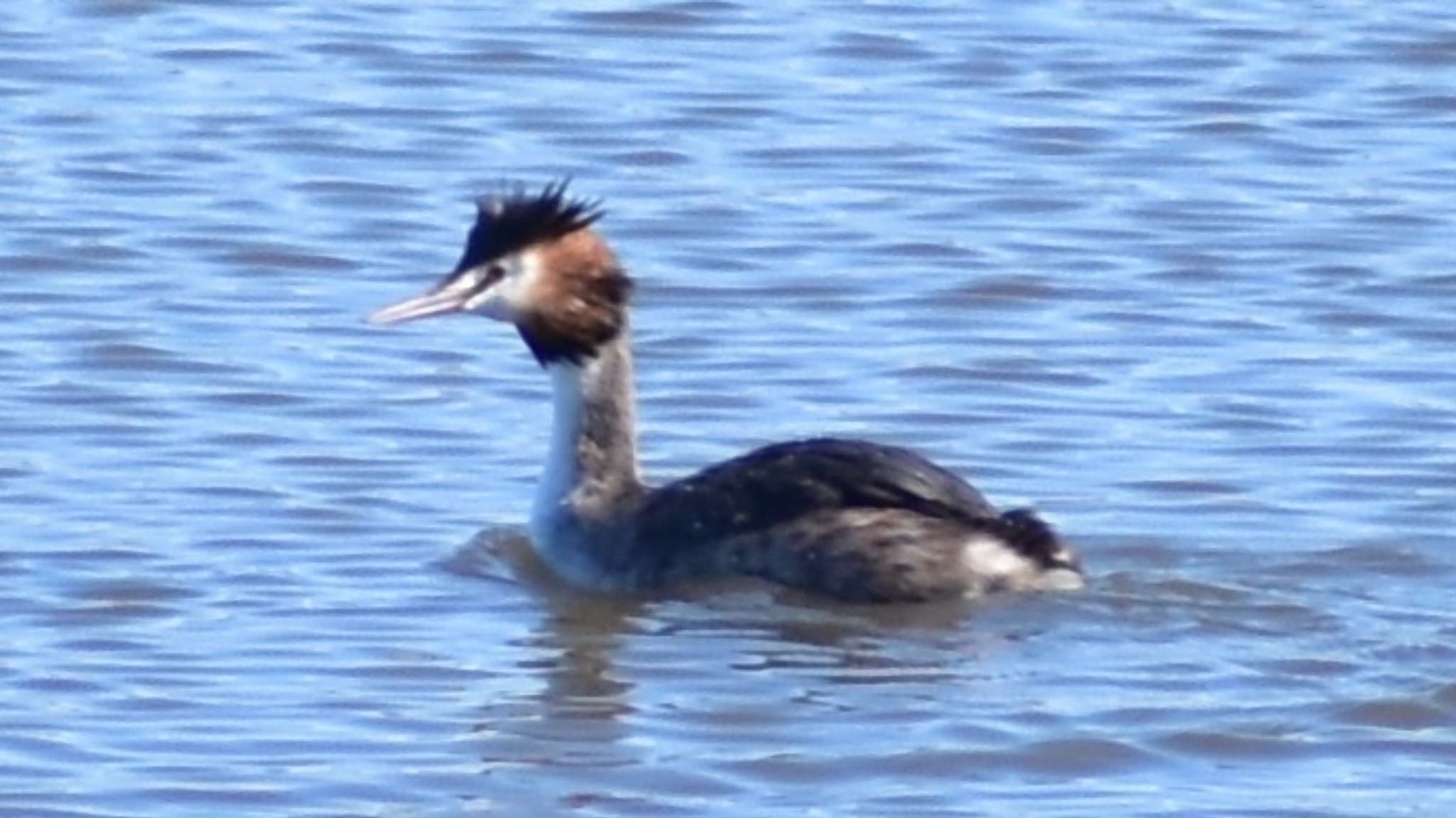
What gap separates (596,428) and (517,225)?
1.88 feet

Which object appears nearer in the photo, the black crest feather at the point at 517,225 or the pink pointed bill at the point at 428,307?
the pink pointed bill at the point at 428,307

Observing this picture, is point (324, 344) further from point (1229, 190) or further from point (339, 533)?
point (1229, 190)

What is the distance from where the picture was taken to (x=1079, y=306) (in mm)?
13320

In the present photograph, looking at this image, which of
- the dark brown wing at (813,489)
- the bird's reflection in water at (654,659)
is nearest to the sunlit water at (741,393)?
the bird's reflection in water at (654,659)

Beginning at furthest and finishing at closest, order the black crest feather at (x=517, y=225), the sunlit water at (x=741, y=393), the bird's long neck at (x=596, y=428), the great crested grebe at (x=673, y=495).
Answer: the bird's long neck at (x=596, y=428) < the black crest feather at (x=517, y=225) < the great crested grebe at (x=673, y=495) < the sunlit water at (x=741, y=393)

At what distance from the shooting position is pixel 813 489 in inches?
417

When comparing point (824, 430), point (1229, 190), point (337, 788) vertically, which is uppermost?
point (1229, 190)

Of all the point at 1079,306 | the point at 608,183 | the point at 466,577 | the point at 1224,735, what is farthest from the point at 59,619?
the point at 608,183

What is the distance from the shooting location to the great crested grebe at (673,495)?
1045 cm

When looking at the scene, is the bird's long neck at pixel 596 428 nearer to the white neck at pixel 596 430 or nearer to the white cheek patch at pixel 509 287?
the white neck at pixel 596 430

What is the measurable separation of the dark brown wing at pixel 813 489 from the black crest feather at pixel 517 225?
69 centimetres

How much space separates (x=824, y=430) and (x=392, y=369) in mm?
1248

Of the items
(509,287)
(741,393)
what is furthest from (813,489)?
(741,393)

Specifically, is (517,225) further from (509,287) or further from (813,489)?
(813,489)
